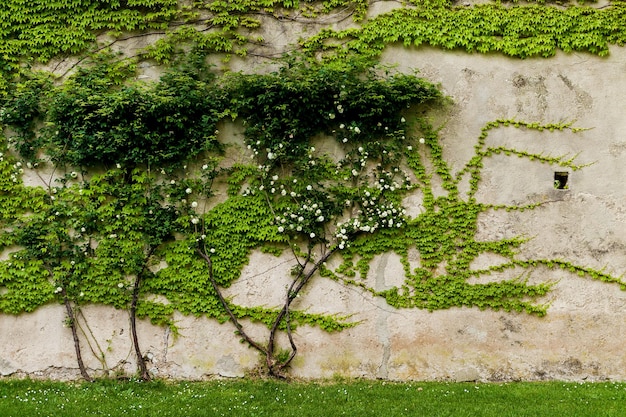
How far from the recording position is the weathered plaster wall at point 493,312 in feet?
20.8

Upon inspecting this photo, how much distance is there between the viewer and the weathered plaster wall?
6.35 meters

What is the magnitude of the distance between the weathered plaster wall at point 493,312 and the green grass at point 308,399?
0.31 meters

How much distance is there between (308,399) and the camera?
5527 millimetres

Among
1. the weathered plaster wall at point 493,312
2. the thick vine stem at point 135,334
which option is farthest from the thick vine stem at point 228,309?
the thick vine stem at point 135,334

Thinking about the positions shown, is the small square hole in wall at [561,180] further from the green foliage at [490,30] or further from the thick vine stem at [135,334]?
the thick vine stem at [135,334]

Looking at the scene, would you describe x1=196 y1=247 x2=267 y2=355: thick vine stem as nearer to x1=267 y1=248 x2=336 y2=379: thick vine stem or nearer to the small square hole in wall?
x1=267 y1=248 x2=336 y2=379: thick vine stem

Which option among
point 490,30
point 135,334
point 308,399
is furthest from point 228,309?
point 490,30

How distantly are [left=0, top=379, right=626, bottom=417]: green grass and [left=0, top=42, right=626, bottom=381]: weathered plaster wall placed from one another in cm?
31

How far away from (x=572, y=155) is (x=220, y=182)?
4475 mm

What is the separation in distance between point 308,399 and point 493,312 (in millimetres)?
2541

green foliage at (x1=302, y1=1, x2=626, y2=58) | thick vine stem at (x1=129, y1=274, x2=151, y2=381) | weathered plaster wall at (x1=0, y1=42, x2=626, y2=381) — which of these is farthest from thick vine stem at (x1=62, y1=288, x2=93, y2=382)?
green foliage at (x1=302, y1=1, x2=626, y2=58)

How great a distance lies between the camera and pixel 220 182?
22.3 feet

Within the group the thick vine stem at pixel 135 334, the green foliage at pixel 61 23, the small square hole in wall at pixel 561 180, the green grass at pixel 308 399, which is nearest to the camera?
the green grass at pixel 308 399

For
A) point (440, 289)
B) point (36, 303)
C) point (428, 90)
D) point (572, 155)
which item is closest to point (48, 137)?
point (36, 303)
